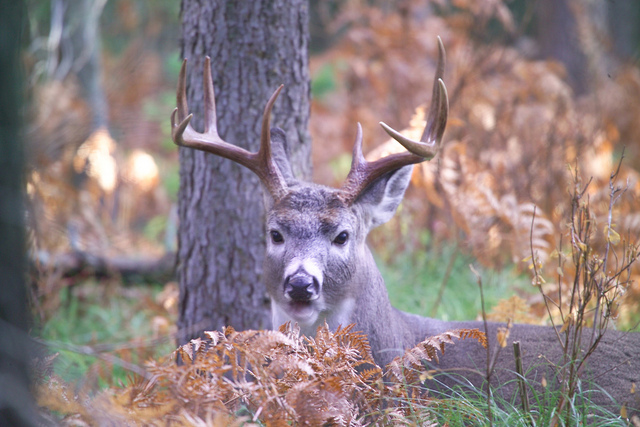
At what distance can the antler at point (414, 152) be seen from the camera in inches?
150

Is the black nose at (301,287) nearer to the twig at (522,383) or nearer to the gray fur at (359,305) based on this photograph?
the gray fur at (359,305)

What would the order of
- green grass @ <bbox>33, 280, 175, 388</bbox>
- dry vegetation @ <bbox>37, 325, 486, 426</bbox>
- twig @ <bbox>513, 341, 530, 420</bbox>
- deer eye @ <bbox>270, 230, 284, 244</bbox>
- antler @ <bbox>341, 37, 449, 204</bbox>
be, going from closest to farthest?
dry vegetation @ <bbox>37, 325, 486, 426</bbox>
twig @ <bbox>513, 341, 530, 420</bbox>
antler @ <bbox>341, 37, 449, 204</bbox>
deer eye @ <bbox>270, 230, 284, 244</bbox>
green grass @ <bbox>33, 280, 175, 388</bbox>

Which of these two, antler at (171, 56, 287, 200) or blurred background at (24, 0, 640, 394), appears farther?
blurred background at (24, 0, 640, 394)

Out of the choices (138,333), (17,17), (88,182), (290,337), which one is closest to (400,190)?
(290,337)

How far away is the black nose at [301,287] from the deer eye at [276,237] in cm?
49

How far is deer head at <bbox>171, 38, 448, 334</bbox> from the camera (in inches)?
146

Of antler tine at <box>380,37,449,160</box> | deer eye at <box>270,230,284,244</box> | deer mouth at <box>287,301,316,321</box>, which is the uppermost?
antler tine at <box>380,37,449,160</box>

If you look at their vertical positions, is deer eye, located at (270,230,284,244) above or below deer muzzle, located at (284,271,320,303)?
above

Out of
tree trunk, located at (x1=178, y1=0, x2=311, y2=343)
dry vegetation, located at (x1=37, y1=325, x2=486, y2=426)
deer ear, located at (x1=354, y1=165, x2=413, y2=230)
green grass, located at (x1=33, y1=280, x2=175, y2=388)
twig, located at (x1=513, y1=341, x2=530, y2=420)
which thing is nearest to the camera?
dry vegetation, located at (x1=37, y1=325, x2=486, y2=426)

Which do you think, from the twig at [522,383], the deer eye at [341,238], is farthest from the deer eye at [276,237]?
the twig at [522,383]

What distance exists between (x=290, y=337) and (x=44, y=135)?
1519 millimetres

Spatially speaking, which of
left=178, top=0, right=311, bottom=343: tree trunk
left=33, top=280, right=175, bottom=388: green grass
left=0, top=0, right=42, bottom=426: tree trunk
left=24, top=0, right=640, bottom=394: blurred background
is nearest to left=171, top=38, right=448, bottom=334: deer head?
left=178, top=0, right=311, bottom=343: tree trunk

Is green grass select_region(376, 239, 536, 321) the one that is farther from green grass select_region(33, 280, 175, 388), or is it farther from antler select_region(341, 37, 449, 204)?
green grass select_region(33, 280, 175, 388)

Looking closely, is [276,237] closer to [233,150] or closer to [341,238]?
[341,238]
